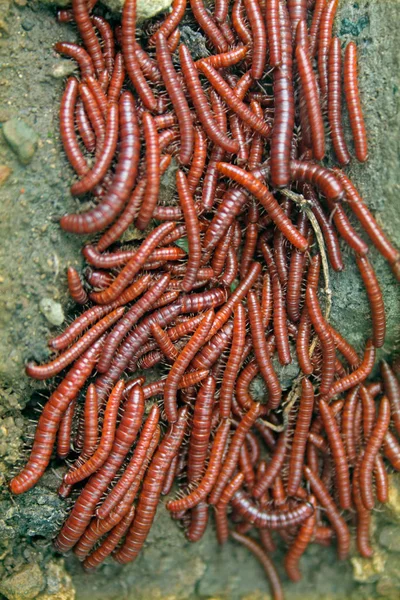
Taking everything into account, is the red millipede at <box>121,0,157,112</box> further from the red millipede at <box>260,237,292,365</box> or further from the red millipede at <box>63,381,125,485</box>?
the red millipede at <box>63,381,125,485</box>

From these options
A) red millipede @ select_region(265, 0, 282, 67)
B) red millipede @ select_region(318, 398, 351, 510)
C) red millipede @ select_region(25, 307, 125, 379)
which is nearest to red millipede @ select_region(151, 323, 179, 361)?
red millipede @ select_region(25, 307, 125, 379)

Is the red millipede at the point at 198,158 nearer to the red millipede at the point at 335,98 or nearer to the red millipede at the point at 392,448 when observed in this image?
the red millipede at the point at 335,98

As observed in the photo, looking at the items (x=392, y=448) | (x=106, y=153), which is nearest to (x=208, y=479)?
(x=392, y=448)

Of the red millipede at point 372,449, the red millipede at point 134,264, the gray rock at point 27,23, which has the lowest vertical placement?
the red millipede at point 372,449

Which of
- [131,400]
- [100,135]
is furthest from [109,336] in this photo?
[100,135]

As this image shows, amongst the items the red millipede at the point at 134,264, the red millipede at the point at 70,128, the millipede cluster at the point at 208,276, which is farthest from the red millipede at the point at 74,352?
the red millipede at the point at 70,128
